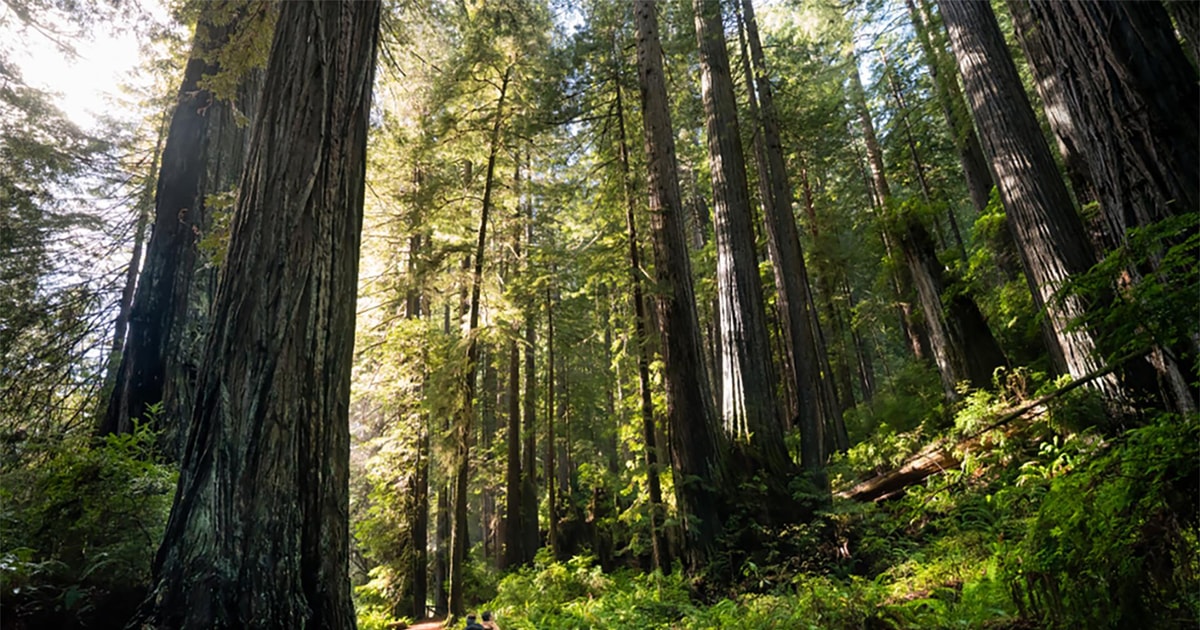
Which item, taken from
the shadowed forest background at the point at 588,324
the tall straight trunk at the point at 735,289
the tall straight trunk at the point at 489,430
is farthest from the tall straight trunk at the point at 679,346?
the tall straight trunk at the point at 489,430

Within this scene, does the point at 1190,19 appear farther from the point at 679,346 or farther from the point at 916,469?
the point at 916,469

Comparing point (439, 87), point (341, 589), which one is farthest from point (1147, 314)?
point (439, 87)

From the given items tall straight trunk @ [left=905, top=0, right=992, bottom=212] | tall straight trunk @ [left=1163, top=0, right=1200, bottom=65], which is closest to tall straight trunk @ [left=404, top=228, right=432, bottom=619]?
tall straight trunk @ [left=1163, top=0, right=1200, bottom=65]

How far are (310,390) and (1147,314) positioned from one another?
3.86 meters

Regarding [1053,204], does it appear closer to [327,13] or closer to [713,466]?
[713,466]

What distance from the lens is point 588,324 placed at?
17.4 metres

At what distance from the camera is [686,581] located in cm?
588

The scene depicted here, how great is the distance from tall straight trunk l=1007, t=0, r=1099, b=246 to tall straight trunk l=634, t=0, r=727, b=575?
4091mm

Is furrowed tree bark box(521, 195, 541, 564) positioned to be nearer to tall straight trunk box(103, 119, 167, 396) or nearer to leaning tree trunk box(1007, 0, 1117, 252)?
tall straight trunk box(103, 119, 167, 396)

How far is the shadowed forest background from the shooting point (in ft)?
8.31

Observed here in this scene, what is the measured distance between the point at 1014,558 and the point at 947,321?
8.08 m

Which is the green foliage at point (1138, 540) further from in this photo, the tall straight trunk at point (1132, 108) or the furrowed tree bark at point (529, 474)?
the furrowed tree bark at point (529, 474)

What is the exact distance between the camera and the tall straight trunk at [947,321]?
873cm

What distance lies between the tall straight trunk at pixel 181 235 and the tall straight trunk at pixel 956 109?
11.2 m
